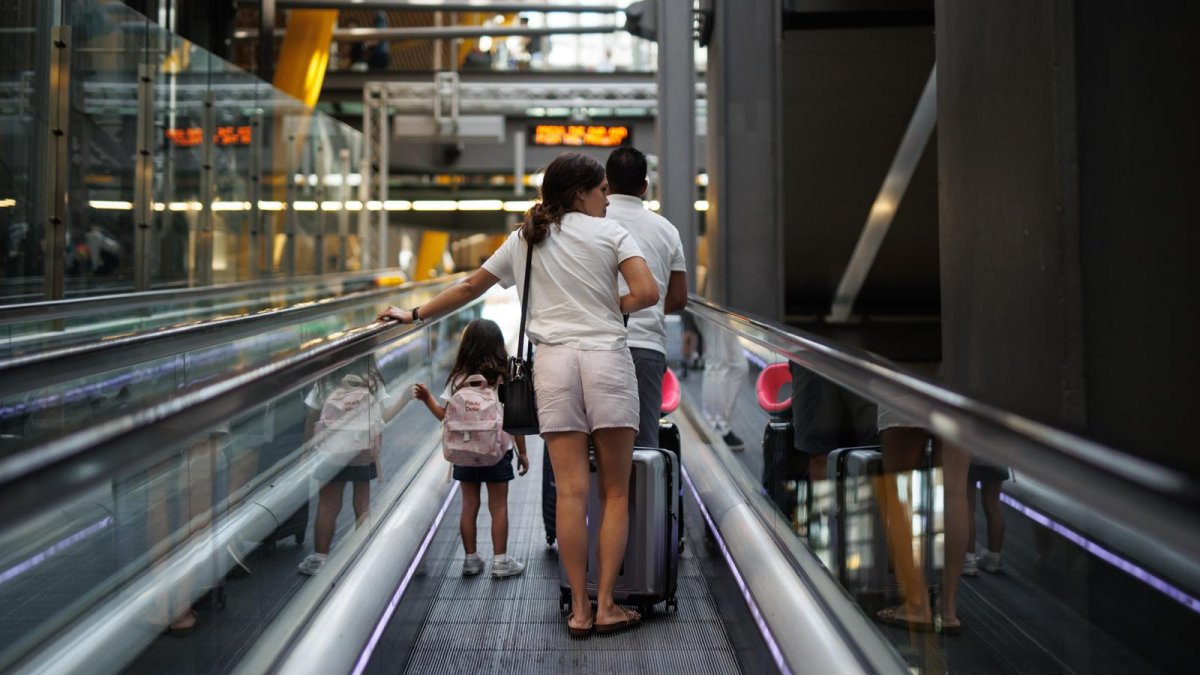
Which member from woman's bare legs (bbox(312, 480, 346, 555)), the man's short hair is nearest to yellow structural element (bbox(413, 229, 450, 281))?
the man's short hair

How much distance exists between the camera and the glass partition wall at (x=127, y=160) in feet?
27.9

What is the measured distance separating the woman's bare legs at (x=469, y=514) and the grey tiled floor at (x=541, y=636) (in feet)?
0.51

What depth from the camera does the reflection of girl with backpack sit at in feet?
11.6

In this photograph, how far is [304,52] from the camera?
2427cm

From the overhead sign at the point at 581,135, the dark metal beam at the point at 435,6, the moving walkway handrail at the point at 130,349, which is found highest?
the dark metal beam at the point at 435,6

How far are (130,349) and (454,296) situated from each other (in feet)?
4.37

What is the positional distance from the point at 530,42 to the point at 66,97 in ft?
92.7

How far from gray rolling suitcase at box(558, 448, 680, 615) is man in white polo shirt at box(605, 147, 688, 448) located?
403mm

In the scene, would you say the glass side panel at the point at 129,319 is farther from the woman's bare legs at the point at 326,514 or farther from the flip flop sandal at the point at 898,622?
the flip flop sandal at the point at 898,622

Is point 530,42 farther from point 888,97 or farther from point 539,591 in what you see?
point 539,591

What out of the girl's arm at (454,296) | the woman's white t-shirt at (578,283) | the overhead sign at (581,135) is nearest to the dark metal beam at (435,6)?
the overhead sign at (581,135)

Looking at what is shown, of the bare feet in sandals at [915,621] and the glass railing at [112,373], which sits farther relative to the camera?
the glass railing at [112,373]

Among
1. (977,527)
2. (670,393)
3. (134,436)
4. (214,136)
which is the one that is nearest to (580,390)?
(977,527)

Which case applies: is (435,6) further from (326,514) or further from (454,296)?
(326,514)
